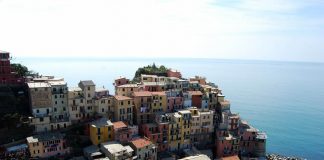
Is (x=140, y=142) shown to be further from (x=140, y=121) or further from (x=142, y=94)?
(x=142, y=94)

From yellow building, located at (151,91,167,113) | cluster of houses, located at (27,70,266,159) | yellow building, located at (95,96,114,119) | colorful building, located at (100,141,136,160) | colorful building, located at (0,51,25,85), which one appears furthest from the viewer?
yellow building, located at (151,91,167,113)

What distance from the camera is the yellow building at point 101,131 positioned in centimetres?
5138

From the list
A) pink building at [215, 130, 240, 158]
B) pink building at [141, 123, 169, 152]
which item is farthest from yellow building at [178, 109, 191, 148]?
pink building at [215, 130, 240, 158]

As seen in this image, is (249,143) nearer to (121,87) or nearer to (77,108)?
(121,87)

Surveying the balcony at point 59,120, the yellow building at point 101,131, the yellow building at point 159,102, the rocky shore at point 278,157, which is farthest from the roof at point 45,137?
the rocky shore at point 278,157

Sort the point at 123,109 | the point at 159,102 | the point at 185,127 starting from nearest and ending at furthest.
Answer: the point at 123,109
the point at 185,127
the point at 159,102

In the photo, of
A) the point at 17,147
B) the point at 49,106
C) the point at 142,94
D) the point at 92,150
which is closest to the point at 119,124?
the point at 92,150

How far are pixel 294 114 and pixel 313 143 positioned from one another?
3173cm

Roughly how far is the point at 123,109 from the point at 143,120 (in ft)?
18.6

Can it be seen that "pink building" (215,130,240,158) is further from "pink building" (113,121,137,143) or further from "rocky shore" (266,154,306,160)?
"pink building" (113,121,137,143)

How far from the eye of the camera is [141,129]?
5866cm

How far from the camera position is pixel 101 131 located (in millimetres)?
51594

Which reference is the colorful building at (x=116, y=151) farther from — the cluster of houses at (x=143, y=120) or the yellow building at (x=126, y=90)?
the yellow building at (x=126, y=90)

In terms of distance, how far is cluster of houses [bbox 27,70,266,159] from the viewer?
5109 cm
